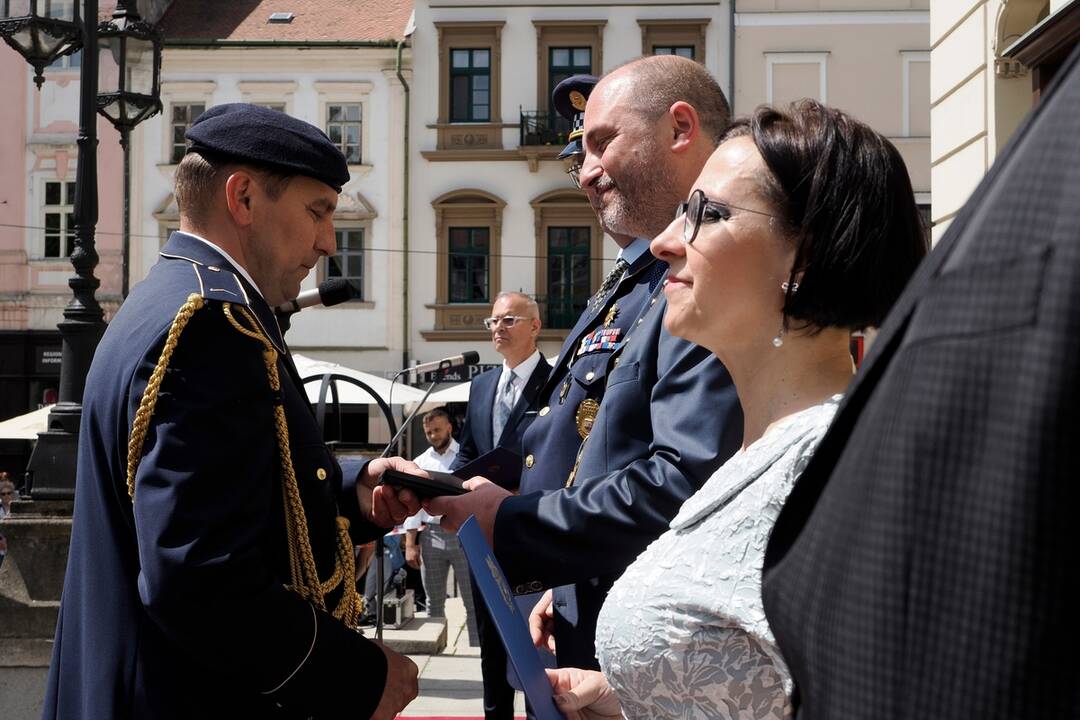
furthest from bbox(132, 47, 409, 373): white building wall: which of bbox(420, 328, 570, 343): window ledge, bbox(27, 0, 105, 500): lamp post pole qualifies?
bbox(27, 0, 105, 500): lamp post pole

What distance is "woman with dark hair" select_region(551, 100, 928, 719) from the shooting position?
1.63 metres

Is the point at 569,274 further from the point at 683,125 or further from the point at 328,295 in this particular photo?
the point at 683,125

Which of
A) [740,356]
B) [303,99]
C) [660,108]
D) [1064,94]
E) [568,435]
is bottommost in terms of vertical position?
[568,435]

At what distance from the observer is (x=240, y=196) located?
239cm

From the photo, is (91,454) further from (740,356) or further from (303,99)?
(303,99)

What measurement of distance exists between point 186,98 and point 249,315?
2642cm

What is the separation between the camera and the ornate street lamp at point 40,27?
649 centimetres

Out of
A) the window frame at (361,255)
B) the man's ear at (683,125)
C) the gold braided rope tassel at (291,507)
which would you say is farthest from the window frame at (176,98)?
the gold braided rope tassel at (291,507)

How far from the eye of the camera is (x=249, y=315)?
87.0 inches

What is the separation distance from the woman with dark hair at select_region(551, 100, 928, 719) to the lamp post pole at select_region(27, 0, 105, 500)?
165 inches

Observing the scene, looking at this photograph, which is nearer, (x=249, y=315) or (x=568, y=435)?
(x=249, y=315)

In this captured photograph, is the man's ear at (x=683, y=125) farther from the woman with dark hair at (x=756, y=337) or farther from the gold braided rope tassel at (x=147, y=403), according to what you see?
the gold braided rope tassel at (x=147, y=403)

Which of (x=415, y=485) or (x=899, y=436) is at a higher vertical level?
(x=899, y=436)

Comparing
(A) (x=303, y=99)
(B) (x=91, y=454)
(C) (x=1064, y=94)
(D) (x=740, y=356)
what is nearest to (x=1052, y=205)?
(C) (x=1064, y=94)
